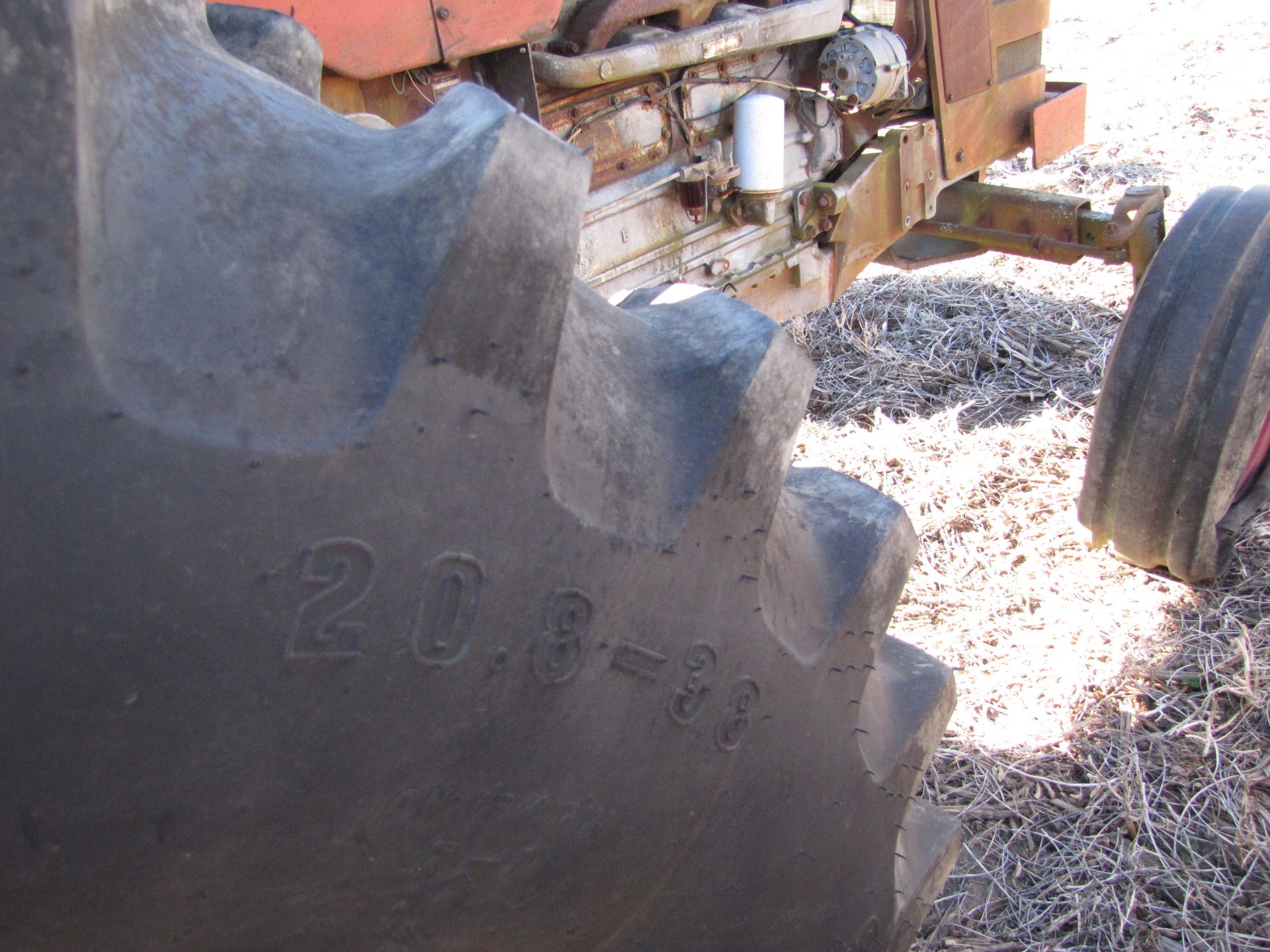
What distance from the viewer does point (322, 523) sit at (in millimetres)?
577

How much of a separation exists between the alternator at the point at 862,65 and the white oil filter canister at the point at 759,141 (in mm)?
242

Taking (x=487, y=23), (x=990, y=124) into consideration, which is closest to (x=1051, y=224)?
(x=990, y=124)

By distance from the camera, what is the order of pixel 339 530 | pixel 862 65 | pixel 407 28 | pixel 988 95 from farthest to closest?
1. pixel 988 95
2. pixel 862 65
3. pixel 407 28
4. pixel 339 530

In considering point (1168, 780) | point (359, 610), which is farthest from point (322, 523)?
point (1168, 780)

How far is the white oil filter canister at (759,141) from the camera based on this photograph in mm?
2328

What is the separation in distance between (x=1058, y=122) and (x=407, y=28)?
221cm

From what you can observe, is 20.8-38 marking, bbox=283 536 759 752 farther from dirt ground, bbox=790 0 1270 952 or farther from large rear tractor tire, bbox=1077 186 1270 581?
large rear tractor tire, bbox=1077 186 1270 581

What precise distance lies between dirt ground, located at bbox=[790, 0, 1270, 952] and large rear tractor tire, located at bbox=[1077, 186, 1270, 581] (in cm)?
23

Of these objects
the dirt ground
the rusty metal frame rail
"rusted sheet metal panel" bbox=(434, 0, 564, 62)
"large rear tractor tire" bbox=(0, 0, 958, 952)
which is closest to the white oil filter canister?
"rusted sheet metal panel" bbox=(434, 0, 564, 62)

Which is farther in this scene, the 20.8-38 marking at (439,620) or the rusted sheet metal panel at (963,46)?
the rusted sheet metal panel at (963,46)

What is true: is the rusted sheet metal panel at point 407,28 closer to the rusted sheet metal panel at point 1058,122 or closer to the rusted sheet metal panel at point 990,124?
the rusted sheet metal panel at point 990,124

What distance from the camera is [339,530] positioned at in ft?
1.91

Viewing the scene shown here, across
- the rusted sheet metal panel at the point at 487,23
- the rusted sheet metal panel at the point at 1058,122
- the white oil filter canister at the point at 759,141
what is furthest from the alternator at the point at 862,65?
the rusted sheet metal panel at the point at 487,23

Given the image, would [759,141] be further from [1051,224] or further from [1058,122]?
[1058,122]
